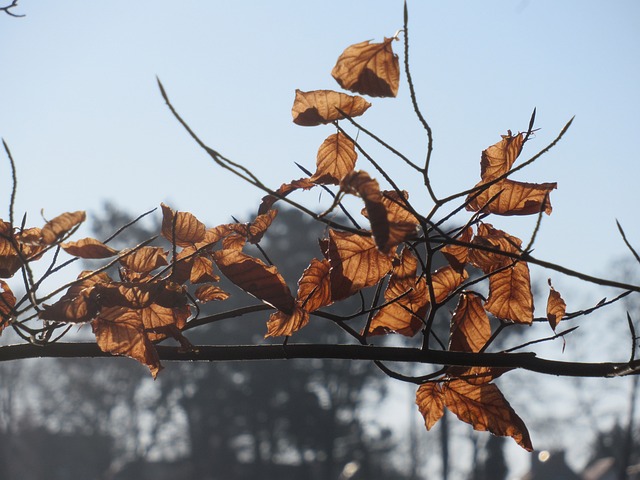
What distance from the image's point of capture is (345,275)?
75 cm

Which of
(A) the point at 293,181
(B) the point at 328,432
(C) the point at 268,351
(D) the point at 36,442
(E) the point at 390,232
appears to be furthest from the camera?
(D) the point at 36,442

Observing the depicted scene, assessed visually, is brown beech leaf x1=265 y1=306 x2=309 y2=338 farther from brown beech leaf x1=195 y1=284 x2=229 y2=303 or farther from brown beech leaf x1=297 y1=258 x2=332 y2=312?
brown beech leaf x1=195 y1=284 x2=229 y2=303

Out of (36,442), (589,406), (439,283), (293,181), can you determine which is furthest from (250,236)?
(36,442)

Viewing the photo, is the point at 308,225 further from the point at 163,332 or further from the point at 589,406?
the point at 163,332

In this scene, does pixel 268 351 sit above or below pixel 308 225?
below

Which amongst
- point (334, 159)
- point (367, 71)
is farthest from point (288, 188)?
point (367, 71)

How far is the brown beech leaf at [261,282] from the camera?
737mm

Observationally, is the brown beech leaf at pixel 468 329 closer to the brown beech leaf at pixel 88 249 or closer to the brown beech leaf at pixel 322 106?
the brown beech leaf at pixel 322 106

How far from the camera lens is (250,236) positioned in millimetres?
857

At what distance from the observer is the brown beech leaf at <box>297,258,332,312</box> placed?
77 cm

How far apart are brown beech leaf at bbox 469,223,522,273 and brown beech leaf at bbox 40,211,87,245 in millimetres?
412

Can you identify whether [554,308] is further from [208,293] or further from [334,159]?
[208,293]

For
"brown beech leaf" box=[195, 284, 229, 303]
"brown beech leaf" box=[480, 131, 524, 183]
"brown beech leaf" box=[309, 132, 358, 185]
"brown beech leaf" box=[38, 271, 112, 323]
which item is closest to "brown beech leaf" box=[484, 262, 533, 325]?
"brown beech leaf" box=[480, 131, 524, 183]

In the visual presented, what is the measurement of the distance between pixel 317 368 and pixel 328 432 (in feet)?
7.35
